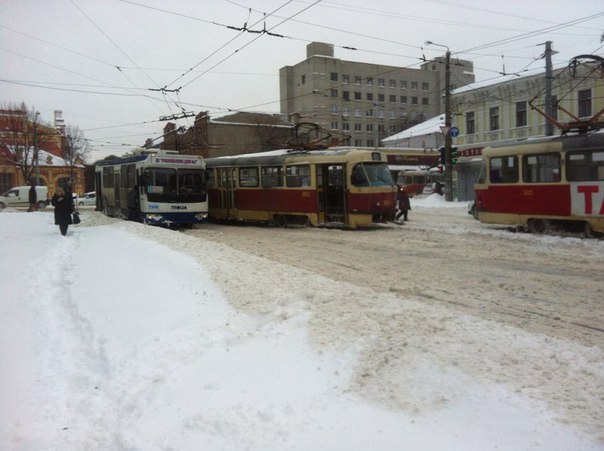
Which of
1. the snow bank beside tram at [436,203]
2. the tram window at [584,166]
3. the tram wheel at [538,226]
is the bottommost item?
the tram wheel at [538,226]

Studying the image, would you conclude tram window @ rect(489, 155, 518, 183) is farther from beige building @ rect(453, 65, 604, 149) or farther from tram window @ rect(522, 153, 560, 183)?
beige building @ rect(453, 65, 604, 149)

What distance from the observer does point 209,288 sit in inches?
292

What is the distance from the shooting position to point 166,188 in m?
20.2

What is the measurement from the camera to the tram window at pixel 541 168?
575 inches

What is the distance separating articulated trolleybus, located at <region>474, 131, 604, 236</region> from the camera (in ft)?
45.2

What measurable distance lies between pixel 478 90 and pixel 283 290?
36.3 meters

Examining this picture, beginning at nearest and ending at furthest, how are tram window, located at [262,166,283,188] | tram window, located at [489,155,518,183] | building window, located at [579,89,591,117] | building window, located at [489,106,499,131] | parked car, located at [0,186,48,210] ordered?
tram window, located at [489,155,518,183], tram window, located at [262,166,283,188], building window, located at [579,89,591,117], building window, located at [489,106,499,131], parked car, located at [0,186,48,210]

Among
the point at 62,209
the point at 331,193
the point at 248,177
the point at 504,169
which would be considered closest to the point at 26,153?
the point at 248,177

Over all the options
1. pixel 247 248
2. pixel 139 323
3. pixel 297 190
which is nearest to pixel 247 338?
pixel 139 323

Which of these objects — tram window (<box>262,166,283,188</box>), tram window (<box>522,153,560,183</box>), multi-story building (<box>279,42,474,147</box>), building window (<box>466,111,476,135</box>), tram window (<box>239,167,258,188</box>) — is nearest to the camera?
tram window (<box>522,153,560,183</box>)

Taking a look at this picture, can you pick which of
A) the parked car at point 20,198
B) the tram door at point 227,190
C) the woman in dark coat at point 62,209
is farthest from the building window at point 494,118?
the parked car at point 20,198

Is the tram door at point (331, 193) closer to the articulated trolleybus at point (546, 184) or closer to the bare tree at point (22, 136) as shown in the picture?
the articulated trolleybus at point (546, 184)

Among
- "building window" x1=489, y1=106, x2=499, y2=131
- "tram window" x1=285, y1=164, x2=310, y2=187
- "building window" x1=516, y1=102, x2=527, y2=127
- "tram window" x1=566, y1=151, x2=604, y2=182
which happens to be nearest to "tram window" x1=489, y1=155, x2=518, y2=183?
"tram window" x1=566, y1=151, x2=604, y2=182

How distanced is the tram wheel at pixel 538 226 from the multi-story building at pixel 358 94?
74685mm
